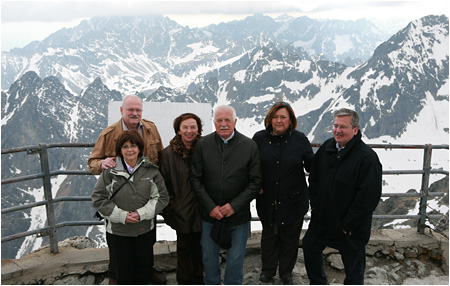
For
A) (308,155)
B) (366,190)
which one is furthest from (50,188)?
(366,190)

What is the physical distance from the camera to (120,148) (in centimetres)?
A: 397

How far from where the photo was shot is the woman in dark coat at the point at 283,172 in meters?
4.31

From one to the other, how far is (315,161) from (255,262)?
2.21 meters

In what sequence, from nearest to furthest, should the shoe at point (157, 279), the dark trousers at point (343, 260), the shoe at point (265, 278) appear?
1. the dark trousers at point (343, 260)
2. the shoe at point (265, 278)
3. the shoe at point (157, 279)

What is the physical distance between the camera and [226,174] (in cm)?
405

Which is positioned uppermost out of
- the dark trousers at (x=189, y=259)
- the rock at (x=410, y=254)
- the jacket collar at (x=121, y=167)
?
the jacket collar at (x=121, y=167)

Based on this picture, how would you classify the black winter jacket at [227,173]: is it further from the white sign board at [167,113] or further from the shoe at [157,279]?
the shoe at [157,279]

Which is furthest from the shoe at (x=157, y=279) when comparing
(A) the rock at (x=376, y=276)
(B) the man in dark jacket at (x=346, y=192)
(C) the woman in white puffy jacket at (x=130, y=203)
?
(A) the rock at (x=376, y=276)

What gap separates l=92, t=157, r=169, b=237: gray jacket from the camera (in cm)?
388

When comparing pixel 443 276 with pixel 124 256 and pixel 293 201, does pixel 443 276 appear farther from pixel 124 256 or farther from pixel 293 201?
pixel 124 256

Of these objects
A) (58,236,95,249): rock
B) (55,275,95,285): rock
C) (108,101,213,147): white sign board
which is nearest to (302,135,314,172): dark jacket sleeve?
(108,101,213,147): white sign board

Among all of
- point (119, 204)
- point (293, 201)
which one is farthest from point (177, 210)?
point (293, 201)

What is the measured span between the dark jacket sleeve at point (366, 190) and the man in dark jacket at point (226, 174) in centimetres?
107

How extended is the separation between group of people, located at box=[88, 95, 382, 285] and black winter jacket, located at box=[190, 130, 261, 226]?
0.04 ft
